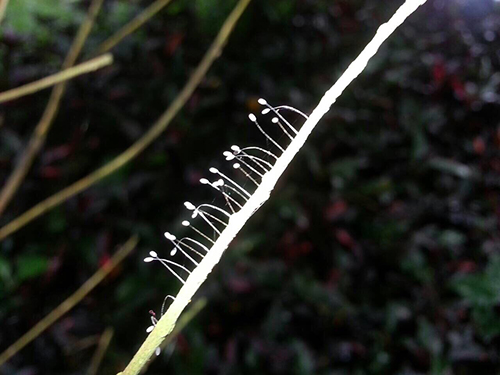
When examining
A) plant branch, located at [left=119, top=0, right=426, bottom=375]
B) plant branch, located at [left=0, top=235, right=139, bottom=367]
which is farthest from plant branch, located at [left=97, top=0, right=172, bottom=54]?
plant branch, located at [left=119, top=0, right=426, bottom=375]

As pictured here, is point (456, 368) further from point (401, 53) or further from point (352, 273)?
point (401, 53)

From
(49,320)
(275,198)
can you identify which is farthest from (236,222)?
(275,198)

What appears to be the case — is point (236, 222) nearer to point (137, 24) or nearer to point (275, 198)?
point (137, 24)

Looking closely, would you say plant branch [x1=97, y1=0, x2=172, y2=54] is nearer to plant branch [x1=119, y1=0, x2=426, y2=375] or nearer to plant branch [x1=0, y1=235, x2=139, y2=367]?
plant branch [x1=0, y1=235, x2=139, y2=367]

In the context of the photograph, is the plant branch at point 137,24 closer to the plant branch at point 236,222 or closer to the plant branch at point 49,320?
the plant branch at point 49,320

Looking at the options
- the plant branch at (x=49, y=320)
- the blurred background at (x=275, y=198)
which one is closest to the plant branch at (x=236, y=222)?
the plant branch at (x=49, y=320)

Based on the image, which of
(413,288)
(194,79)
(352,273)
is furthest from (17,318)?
(413,288)

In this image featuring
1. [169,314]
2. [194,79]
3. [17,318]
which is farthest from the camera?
[17,318]
